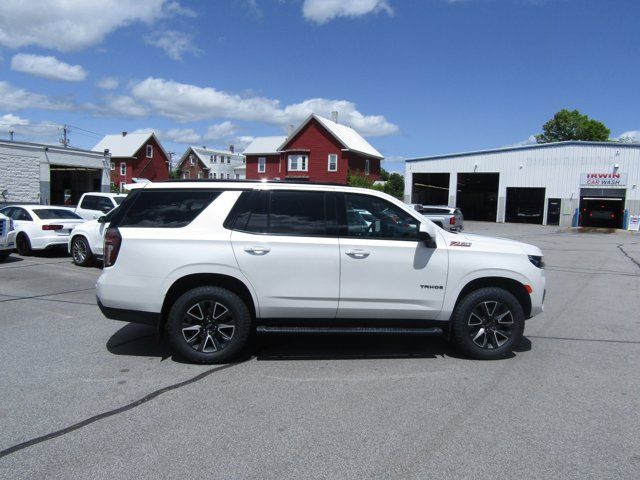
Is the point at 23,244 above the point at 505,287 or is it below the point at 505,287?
below

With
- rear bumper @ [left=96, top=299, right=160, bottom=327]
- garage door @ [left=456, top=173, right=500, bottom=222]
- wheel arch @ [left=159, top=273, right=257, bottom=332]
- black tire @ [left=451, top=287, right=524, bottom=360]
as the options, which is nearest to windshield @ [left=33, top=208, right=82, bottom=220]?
rear bumper @ [left=96, top=299, right=160, bottom=327]

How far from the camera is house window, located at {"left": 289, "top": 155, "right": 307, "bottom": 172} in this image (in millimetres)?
50688

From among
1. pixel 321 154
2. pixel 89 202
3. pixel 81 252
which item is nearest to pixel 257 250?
pixel 81 252

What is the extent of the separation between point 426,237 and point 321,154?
45.1 m

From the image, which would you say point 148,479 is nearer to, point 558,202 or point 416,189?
A: point 558,202

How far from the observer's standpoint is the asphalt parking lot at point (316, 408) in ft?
11.2

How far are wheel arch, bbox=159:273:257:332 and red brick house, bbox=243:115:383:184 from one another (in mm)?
42713

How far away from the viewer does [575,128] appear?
74000 mm

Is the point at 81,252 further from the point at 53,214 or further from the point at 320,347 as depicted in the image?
the point at 320,347

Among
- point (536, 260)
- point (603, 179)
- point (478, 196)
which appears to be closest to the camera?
point (536, 260)

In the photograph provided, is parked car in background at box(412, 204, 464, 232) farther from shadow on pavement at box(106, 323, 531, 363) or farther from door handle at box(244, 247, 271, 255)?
door handle at box(244, 247, 271, 255)

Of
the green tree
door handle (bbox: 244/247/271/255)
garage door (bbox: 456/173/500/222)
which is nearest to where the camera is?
door handle (bbox: 244/247/271/255)

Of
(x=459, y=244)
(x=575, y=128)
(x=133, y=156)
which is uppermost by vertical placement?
(x=575, y=128)

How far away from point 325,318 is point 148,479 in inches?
98.0
